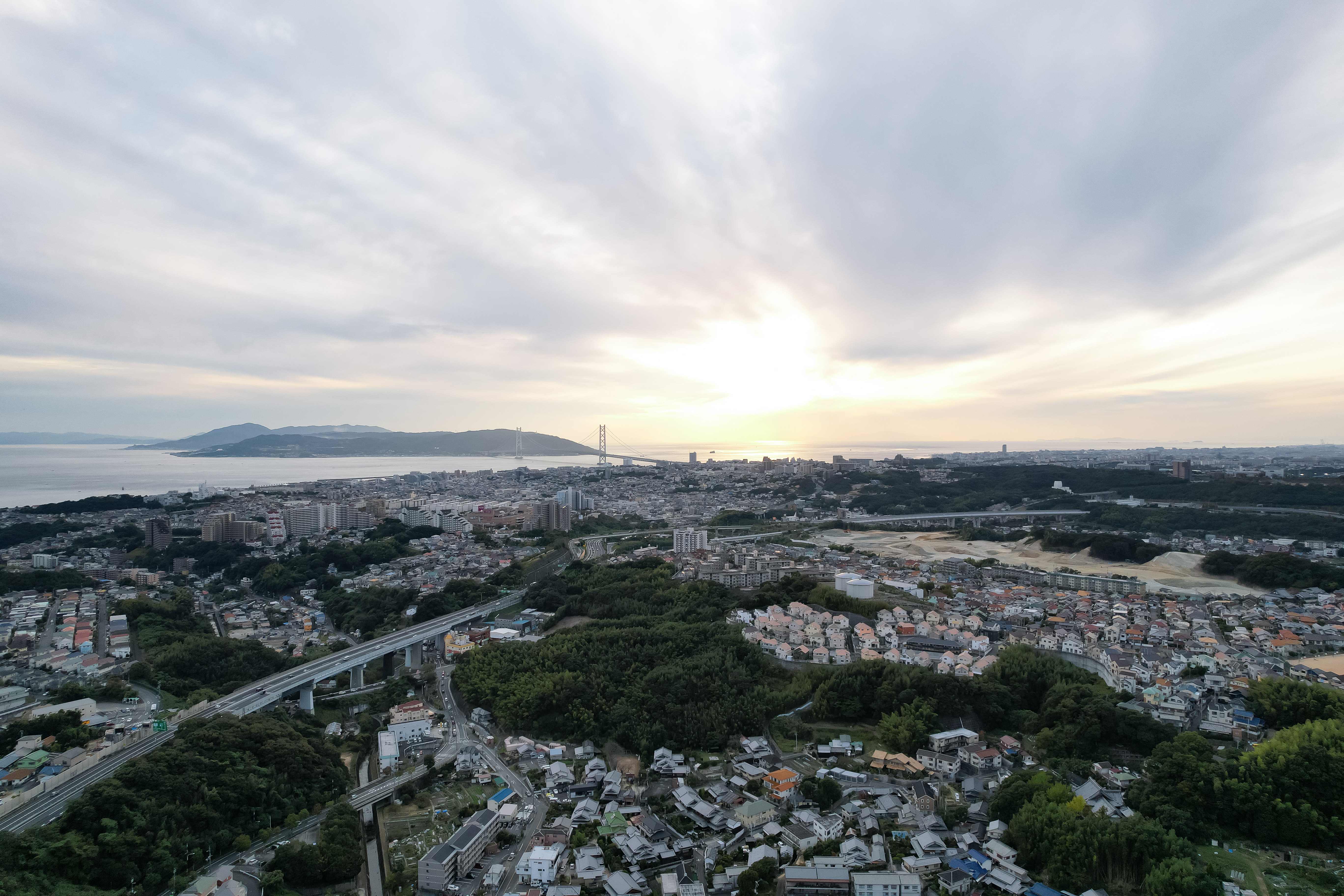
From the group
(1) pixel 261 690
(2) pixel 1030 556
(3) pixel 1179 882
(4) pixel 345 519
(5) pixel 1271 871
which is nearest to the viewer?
(3) pixel 1179 882

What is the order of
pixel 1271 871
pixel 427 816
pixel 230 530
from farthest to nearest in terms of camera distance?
pixel 230 530, pixel 427 816, pixel 1271 871

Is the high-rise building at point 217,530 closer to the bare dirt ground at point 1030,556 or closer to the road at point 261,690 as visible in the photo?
the road at point 261,690

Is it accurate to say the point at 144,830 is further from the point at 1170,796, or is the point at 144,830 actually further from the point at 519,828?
the point at 1170,796

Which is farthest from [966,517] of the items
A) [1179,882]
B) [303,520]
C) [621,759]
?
[1179,882]

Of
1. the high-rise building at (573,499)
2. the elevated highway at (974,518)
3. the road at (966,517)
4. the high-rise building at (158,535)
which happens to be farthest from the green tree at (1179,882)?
the high-rise building at (573,499)

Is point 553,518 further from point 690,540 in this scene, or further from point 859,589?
point 859,589

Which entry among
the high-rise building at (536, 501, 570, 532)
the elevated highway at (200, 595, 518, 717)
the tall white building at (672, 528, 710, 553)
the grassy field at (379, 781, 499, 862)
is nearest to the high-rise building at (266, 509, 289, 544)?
the high-rise building at (536, 501, 570, 532)
